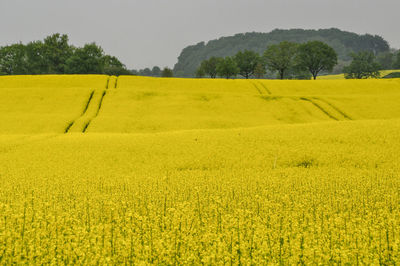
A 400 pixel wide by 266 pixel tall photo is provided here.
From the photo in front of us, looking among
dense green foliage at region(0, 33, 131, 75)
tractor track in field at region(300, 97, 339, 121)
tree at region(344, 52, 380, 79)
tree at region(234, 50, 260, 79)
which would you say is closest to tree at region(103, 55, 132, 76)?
dense green foliage at region(0, 33, 131, 75)

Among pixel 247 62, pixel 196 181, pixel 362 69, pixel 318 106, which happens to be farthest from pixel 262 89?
pixel 362 69

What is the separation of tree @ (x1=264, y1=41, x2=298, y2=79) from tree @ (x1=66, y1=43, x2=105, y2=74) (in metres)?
37.5

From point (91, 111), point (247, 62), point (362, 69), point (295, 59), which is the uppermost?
point (295, 59)

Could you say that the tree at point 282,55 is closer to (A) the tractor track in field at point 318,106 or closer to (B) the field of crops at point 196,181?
(B) the field of crops at point 196,181

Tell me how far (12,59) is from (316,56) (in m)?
71.3

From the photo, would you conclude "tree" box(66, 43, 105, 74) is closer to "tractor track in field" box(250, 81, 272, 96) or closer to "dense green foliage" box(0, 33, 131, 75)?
"dense green foliage" box(0, 33, 131, 75)

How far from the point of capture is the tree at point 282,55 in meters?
75.5

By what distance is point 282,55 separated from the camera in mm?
76062

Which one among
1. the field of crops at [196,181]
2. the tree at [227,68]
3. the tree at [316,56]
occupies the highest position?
the tree at [316,56]

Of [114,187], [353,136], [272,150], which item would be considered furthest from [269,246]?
[353,136]

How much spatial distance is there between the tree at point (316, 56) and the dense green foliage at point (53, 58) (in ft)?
145

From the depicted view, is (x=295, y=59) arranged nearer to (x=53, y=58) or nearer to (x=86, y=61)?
(x=86, y=61)

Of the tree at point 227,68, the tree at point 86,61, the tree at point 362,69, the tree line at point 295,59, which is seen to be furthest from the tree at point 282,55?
the tree at point 86,61

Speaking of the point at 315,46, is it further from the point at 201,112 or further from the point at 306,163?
the point at 306,163
